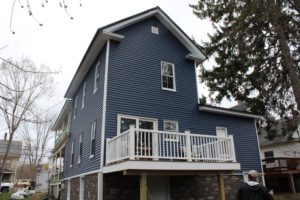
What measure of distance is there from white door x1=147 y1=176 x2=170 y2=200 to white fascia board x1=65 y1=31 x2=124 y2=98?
21.1 ft

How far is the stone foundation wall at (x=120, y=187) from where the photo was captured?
9.77 metres

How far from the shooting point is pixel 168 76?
523 inches

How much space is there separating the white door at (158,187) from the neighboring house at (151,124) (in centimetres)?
4

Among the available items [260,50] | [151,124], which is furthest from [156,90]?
[260,50]

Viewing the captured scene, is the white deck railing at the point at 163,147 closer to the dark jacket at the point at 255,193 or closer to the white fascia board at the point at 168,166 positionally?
the white fascia board at the point at 168,166

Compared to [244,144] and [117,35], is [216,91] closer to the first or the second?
[244,144]

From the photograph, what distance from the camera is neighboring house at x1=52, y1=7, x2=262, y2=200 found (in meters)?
9.41

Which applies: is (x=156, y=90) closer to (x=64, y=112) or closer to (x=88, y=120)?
(x=88, y=120)

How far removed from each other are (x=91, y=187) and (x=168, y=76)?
6.34 metres

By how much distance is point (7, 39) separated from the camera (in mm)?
4562

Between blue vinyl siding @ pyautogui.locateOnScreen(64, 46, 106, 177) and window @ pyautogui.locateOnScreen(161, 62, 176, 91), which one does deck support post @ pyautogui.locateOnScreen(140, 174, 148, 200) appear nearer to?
blue vinyl siding @ pyautogui.locateOnScreen(64, 46, 106, 177)

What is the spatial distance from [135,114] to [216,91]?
949 centimetres

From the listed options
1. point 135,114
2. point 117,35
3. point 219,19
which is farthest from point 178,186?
point 219,19

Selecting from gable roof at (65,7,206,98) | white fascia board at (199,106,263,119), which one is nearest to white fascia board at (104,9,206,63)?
gable roof at (65,7,206,98)
